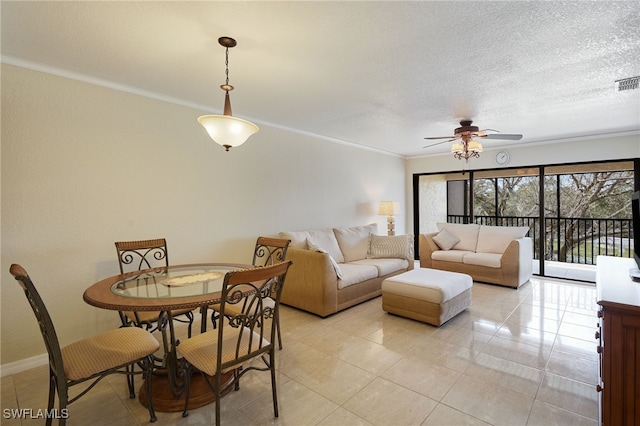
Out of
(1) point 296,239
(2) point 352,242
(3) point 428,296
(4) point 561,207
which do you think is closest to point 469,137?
(3) point 428,296

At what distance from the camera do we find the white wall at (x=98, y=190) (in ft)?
7.64

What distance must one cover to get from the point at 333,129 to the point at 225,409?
3669 millimetres

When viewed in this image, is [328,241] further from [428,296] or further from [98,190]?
[98,190]

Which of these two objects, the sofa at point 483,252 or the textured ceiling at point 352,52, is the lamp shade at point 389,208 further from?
the textured ceiling at point 352,52

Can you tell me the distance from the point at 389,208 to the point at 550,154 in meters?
2.89

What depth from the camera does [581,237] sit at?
5.89 meters

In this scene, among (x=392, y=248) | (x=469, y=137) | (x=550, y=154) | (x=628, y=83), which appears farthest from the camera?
(x=550, y=154)

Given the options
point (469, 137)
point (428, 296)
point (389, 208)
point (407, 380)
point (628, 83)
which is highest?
point (628, 83)

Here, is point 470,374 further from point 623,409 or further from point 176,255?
point 176,255

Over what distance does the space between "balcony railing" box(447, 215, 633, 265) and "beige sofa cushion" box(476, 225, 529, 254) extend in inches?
30.8

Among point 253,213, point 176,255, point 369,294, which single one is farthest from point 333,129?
point 176,255

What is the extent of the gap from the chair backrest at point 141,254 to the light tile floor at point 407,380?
3.23 ft

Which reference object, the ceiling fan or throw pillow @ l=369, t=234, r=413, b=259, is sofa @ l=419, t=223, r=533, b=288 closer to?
throw pillow @ l=369, t=234, r=413, b=259

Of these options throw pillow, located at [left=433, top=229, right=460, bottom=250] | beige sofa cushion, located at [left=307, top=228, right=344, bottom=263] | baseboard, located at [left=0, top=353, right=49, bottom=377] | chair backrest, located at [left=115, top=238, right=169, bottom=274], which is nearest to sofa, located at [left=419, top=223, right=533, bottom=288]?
throw pillow, located at [left=433, top=229, right=460, bottom=250]
